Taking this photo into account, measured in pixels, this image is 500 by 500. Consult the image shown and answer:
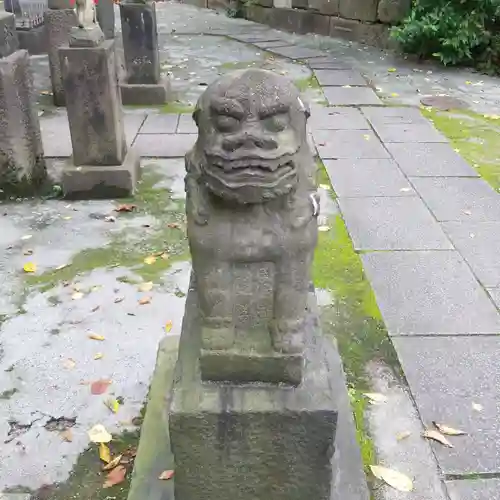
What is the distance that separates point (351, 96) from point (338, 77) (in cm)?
94

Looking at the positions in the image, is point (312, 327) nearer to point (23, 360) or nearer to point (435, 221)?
point (23, 360)

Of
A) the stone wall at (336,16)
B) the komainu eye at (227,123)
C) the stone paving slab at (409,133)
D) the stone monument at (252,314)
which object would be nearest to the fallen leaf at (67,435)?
the stone monument at (252,314)

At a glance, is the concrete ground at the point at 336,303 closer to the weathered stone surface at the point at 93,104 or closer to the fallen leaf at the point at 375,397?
Answer: the fallen leaf at the point at 375,397

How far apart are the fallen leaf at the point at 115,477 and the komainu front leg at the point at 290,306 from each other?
105cm

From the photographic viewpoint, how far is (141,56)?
7.29 metres

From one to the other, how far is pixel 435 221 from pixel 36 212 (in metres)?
3.06

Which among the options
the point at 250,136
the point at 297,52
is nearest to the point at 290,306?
the point at 250,136

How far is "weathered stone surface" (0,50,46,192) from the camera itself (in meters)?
4.70

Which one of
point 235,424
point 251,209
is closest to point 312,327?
point 235,424

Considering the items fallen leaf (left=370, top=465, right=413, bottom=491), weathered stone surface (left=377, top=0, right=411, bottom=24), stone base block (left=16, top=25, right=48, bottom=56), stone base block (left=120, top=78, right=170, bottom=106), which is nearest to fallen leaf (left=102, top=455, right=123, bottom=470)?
fallen leaf (left=370, top=465, right=413, bottom=491)

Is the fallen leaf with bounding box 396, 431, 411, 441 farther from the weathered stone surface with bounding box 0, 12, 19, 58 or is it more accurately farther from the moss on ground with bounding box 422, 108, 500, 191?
the weathered stone surface with bounding box 0, 12, 19, 58

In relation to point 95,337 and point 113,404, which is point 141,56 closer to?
point 95,337

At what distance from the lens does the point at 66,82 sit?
4820 millimetres

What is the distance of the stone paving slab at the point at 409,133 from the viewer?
251 inches
